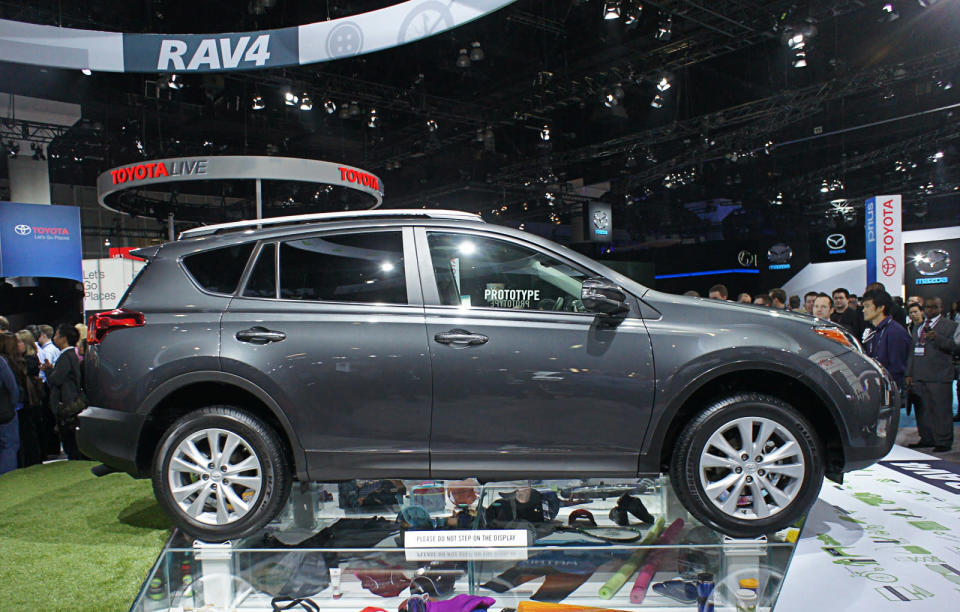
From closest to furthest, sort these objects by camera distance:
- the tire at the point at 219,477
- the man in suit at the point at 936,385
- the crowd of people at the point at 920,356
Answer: the tire at the point at 219,477 → the crowd of people at the point at 920,356 → the man in suit at the point at 936,385

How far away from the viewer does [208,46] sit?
6.49 m

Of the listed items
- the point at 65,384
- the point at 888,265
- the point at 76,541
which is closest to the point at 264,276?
the point at 76,541

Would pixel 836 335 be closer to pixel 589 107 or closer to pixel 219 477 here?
pixel 219 477

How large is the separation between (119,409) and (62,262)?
1023 cm

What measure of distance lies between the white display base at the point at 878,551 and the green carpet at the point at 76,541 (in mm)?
3294

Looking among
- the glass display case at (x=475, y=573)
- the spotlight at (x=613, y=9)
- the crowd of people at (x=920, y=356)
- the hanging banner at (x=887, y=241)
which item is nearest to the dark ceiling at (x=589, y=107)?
the spotlight at (x=613, y=9)

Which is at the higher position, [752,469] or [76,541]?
[752,469]

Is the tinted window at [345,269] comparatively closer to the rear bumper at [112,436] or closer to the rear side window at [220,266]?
the rear side window at [220,266]

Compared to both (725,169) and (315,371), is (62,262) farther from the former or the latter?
(725,169)

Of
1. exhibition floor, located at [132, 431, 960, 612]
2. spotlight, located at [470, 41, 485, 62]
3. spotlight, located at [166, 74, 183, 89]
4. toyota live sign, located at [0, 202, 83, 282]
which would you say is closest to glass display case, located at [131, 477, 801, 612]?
exhibition floor, located at [132, 431, 960, 612]

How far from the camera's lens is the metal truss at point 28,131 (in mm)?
13195

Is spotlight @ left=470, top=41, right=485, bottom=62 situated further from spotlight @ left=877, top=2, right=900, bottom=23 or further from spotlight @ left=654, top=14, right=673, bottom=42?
spotlight @ left=877, top=2, right=900, bottom=23

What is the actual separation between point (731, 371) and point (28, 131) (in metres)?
15.9

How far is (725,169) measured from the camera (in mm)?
18469
